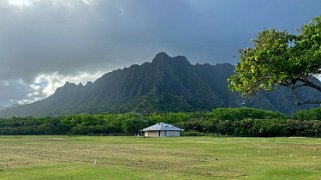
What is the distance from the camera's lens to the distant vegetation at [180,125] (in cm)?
9631

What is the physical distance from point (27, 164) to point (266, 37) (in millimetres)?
17967

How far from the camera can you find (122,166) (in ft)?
82.2

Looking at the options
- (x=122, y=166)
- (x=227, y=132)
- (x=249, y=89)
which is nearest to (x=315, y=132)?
(x=227, y=132)

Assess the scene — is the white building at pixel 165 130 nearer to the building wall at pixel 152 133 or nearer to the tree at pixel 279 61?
the building wall at pixel 152 133

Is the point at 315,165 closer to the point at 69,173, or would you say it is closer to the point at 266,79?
the point at 266,79

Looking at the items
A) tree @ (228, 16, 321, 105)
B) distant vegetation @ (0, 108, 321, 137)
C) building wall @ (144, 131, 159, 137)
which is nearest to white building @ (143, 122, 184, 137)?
building wall @ (144, 131, 159, 137)

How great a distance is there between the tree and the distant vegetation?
70.0m

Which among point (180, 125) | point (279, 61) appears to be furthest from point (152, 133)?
point (279, 61)

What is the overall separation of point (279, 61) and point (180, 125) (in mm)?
88234

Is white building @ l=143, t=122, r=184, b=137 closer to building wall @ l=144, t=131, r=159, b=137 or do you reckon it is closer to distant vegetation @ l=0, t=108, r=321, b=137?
building wall @ l=144, t=131, r=159, b=137

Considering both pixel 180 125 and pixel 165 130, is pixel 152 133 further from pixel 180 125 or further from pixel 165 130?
pixel 180 125

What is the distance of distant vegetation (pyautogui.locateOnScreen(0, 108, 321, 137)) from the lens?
9631 centimetres

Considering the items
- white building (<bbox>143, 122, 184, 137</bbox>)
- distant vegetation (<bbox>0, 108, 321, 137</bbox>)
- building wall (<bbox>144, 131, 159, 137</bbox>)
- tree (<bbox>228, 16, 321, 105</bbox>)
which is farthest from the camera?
building wall (<bbox>144, 131, 159, 137</bbox>)

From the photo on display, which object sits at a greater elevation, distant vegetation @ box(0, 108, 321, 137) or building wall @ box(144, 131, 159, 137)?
distant vegetation @ box(0, 108, 321, 137)
